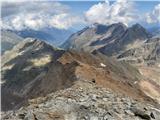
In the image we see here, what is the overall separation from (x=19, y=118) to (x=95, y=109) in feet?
24.6

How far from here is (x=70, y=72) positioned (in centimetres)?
12938

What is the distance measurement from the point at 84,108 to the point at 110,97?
519 cm

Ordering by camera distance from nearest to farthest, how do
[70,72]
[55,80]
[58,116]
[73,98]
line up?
1. [58,116]
2. [73,98]
3. [70,72]
4. [55,80]

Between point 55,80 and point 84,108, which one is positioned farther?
point 55,80

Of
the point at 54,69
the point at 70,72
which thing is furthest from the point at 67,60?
the point at 70,72

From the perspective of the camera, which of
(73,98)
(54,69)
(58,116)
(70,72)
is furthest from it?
(54,69)

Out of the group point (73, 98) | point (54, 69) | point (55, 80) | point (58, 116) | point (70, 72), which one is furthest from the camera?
point (54, 69)

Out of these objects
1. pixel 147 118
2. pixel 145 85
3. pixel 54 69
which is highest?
pixel 147 118

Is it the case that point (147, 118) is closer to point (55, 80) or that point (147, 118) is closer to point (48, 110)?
point (48, 110)

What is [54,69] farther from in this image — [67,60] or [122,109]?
[122,109]

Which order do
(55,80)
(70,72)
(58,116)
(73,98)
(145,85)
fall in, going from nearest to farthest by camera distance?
(58,116) → (73,98) → (70,72) → (55,80) → (145,85)

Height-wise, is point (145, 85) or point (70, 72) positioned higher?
point (70, 72)

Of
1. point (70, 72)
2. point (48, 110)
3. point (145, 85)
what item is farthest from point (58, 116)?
point (145, 85)

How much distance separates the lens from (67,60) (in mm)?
164375
